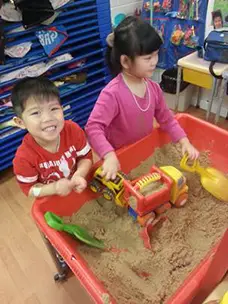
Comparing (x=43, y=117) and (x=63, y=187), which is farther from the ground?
(x=43, y=117)

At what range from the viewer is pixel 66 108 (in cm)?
155

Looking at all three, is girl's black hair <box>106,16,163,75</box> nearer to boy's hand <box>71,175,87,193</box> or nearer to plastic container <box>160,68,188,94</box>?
boy's hand <box>71,175,87,193</box>

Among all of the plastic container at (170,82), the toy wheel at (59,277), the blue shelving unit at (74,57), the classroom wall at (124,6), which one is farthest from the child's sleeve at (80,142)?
the classroom wall at (124,6)

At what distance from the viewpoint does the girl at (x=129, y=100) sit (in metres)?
0.75

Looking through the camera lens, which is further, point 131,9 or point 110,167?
point 131,9

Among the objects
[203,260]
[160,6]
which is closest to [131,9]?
[160,6]

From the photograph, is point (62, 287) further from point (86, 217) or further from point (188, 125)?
point (188, 125)

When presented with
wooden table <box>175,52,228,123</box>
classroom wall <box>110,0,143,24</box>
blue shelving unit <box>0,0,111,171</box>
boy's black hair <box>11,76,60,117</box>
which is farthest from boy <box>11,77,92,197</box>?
classroom wall <box>110,0,143,24</box>

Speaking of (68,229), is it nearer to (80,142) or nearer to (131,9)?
(80,142)

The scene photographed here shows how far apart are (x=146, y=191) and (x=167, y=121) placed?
0.31 m

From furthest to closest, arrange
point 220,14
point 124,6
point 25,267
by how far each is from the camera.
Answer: point 124,6, point 220,14, point 25,267

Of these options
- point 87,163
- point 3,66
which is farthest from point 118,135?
point 3,66

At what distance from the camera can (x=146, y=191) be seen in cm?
74

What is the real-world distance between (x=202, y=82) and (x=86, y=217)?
1.17 metres
